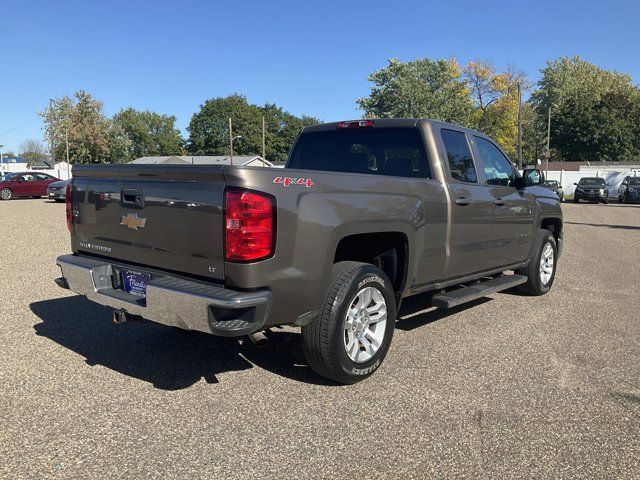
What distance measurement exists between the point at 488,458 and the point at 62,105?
77.1 meters

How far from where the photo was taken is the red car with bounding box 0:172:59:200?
27.9 meters

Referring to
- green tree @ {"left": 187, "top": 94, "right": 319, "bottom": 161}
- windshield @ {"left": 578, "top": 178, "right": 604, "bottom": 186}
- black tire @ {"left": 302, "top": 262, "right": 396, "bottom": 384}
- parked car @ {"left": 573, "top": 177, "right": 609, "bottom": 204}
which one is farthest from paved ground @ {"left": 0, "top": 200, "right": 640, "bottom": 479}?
green tree @ {"left": 187, "top": 94, "right": 319, "bottom": 161}

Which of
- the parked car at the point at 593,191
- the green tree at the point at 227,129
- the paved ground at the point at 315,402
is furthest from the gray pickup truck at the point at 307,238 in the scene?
the green tree at the point at 227,129

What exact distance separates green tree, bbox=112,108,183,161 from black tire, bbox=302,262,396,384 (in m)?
110

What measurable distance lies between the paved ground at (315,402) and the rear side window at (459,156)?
1494mm

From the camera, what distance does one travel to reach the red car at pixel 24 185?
27922 mm

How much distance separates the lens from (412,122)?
488 centimetres

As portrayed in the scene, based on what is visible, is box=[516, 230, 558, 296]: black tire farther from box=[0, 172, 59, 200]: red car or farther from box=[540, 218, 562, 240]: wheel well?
box=[0, 172, 59, 200]: red car

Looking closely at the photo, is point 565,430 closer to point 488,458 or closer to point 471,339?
point 488,458

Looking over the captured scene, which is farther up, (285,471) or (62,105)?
(62,105)

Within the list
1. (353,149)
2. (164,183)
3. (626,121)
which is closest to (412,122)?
(353,149)

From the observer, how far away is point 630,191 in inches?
1221

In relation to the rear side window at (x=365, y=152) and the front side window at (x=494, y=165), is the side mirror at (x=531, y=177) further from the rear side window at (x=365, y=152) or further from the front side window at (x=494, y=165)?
the rear side window at (x=365, y=152)

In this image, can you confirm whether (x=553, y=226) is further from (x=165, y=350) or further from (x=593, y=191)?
(x=593, y=191)
